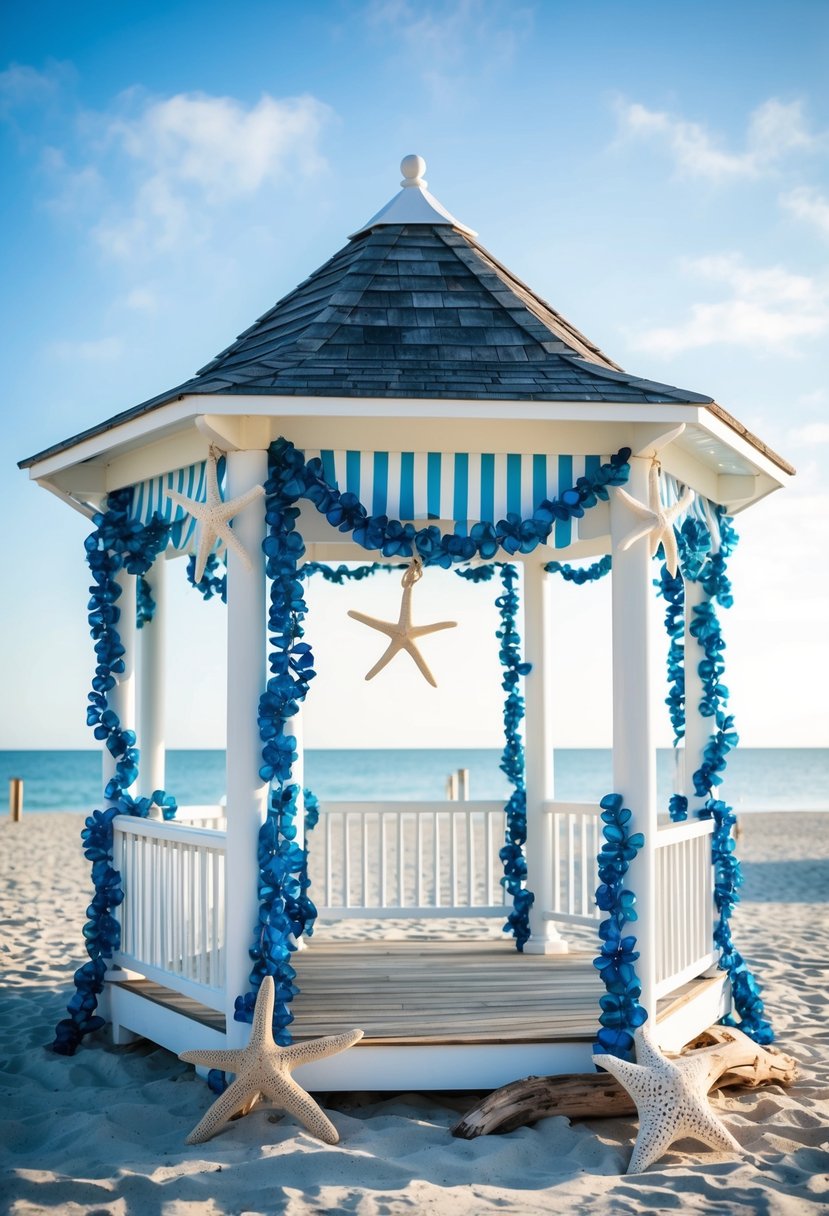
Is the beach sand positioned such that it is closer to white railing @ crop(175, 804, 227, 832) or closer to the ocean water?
white railing @ crop(175, 804, 227, 832)

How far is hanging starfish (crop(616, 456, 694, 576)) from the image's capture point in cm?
505

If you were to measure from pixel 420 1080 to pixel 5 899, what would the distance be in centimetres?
791

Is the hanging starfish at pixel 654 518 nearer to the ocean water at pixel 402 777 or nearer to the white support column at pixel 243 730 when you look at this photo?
the white support column at pixel 243 730

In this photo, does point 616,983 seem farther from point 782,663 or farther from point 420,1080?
point 782,663

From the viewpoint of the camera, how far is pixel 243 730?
5012mm

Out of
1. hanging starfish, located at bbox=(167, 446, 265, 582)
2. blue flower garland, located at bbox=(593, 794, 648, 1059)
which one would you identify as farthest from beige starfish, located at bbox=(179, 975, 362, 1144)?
hanging starfish, located at bbox=(167, 446, 265, 582)

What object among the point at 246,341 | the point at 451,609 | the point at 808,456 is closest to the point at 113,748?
the point at 246,341

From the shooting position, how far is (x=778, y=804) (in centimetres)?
3959

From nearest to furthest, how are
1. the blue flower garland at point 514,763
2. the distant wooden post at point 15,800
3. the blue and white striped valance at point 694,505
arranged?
the blue and white striped valance at point 694,505 → the blue flower garland at point 514,763 → the distant wooden post at point 15,800

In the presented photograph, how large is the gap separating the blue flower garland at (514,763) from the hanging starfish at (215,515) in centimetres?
298

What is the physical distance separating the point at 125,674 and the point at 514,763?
2.92 m

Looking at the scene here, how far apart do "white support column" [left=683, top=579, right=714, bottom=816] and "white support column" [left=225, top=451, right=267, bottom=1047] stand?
110 inches

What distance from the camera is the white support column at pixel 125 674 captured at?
643 cm

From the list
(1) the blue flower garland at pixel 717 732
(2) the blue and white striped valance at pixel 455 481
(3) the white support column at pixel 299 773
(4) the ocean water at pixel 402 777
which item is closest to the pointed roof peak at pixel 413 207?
(2) the blue and white striped valance at pixel 455 481
